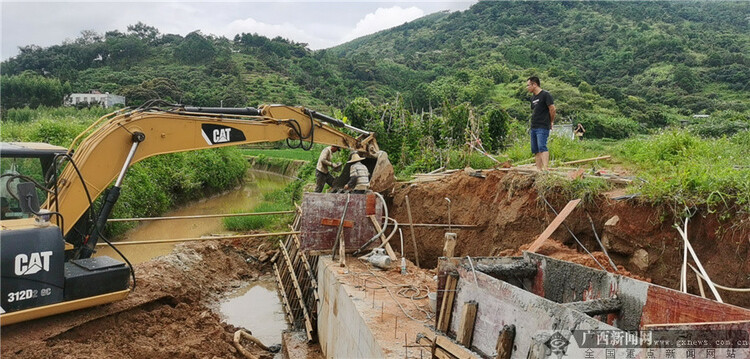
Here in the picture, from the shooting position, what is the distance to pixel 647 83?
145 feet

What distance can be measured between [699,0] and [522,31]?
32569mm

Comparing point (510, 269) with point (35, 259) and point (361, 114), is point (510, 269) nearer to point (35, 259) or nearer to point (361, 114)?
point (35, 259)

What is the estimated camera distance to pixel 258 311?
1085 cm

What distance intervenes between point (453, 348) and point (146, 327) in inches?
217

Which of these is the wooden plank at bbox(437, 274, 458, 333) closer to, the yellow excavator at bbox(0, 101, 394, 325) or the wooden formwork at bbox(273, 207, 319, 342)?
the yellow excavator at bbox(0, 101, 394, 325)

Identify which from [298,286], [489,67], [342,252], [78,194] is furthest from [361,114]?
[489,67]

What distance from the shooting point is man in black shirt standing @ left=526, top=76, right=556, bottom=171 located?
8906mm

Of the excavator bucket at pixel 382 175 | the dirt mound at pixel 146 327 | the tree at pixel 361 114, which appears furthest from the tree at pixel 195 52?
the excavator bucket at pixel 382 175

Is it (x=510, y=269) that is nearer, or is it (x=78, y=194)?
(x=510, y=269)

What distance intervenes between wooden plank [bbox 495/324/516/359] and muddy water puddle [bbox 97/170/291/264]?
1175 cm

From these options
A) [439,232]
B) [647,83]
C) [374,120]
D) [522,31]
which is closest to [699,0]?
[522,31]

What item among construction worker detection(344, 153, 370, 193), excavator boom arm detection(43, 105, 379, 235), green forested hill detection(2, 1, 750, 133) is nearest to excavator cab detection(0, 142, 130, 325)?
excavator boom arm detection(43, 105, 379, 235)

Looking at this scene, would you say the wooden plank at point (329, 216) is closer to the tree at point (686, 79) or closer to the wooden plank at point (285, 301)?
the wooden plank at point (285, 301)

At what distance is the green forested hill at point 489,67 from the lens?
125ft
